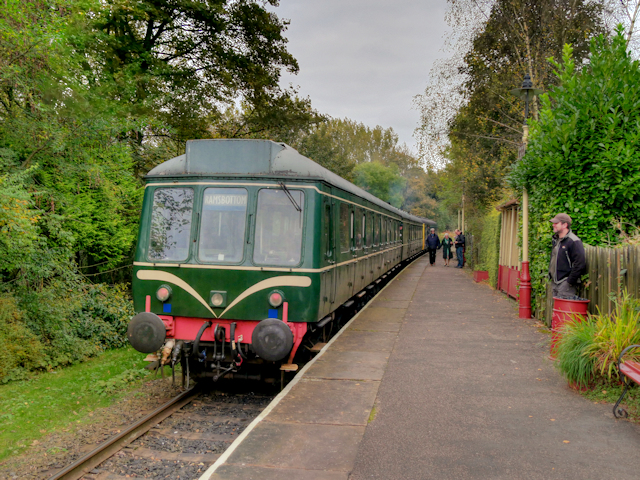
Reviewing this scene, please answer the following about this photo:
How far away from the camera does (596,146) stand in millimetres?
8797

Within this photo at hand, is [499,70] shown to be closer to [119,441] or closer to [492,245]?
[492,245]

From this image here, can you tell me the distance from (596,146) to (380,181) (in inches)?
2697

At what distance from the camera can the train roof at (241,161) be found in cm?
693

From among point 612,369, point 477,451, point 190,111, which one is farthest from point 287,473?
point 190,111

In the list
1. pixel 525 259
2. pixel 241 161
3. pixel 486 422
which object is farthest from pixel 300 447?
pixel 525 259

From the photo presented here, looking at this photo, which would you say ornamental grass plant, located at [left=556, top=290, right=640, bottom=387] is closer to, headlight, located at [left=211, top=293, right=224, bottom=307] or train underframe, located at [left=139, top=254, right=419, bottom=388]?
train underframe, located at [left=139, top=254, right=419, bottom=388]

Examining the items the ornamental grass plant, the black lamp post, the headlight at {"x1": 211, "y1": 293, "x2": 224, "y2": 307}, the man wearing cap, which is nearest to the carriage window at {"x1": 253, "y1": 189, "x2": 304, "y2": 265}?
the headlight at {"x1": 211, "y1": 293, "x2": 224, "y2": 307}

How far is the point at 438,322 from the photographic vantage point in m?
10.8

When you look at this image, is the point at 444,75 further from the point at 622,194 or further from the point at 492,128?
the point at 622,194

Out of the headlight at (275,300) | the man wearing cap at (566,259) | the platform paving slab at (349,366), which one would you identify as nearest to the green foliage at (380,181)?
A: the man wearing cap at (566,259)

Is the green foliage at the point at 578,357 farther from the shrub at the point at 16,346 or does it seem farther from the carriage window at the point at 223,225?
the shrub at the point at 16,346

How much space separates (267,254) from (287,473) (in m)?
3.22

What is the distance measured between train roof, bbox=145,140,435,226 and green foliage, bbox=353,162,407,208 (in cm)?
6819

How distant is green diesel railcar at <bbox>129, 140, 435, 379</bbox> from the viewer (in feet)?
22.1
